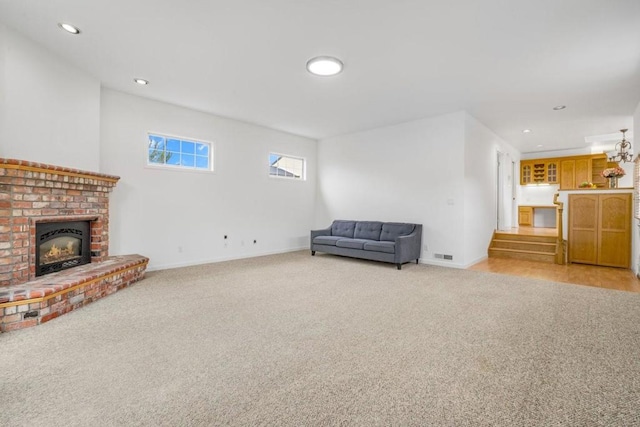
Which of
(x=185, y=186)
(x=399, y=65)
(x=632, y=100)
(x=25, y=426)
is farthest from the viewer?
(x=185, y=186)

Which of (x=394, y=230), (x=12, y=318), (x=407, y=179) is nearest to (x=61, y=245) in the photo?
(x=12, y=318)

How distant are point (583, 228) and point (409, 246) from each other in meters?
3.58

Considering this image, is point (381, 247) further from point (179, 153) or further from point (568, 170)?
point (568, 170)

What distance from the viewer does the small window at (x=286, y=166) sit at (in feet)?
23.1

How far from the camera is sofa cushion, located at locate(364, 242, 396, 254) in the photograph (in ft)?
17.5

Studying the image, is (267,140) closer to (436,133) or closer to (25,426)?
(436,133)

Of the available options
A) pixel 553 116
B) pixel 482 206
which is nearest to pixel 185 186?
pixel 482 206

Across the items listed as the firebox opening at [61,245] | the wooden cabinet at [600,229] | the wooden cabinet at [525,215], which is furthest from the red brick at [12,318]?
the wooden cabinet at [525,215]

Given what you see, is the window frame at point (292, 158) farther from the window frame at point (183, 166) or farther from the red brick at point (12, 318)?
the red brick at point (12, 318)

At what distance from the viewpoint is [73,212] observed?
374cm

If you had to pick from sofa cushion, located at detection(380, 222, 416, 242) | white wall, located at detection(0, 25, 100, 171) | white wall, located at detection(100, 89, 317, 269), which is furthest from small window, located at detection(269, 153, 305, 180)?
white wall, located at detection(0, 25, 100, 171)

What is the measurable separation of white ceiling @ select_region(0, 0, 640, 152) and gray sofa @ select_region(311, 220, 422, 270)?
2281mm

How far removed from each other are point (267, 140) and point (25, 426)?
19.6ft

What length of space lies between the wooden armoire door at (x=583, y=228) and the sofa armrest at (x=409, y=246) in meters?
3.10
